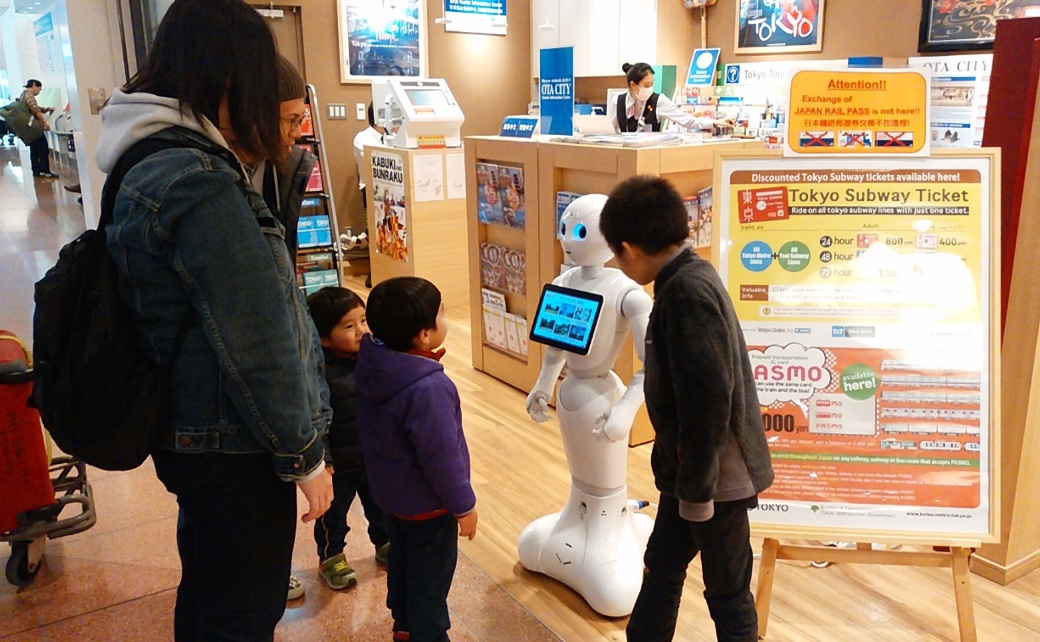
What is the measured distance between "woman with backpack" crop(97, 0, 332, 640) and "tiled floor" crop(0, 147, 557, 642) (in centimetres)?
96

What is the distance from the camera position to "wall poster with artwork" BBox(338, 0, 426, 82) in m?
7.09

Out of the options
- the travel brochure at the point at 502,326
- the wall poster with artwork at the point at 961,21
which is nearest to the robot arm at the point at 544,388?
the travel brochure at the point at 502,326

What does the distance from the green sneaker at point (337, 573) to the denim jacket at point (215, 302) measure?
1197 millimetres

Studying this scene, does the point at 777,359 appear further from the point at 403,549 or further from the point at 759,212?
the point at 403,549

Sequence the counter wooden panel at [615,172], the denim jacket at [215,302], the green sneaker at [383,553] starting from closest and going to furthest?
1. the denim jacket at [215,302]
2. the green sneaker at [383,553]
3. the counter wooden panel at [615,172]

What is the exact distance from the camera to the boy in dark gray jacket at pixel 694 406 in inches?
58.6

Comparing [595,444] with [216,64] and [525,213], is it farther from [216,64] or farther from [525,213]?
[525,213]

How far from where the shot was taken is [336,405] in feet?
6.89

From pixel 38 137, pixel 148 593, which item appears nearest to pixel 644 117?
pixel 148 593

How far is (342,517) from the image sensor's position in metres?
2.33

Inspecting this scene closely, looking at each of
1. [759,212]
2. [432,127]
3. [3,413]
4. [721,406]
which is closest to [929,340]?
[759,212]

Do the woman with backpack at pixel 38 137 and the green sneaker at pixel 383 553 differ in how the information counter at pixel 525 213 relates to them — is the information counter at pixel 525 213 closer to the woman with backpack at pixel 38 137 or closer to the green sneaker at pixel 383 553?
the green sneaker at pixel 383 553

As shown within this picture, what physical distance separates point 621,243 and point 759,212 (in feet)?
1.95

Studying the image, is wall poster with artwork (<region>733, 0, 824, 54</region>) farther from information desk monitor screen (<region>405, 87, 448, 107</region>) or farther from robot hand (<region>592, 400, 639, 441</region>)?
robot hand (<region>592, 400, 639, 441</region>)
